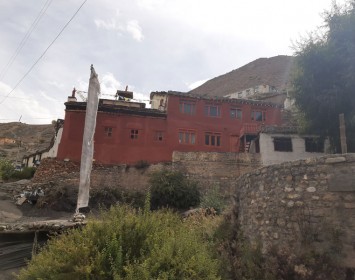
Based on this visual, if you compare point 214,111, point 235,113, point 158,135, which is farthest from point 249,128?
point 158,135

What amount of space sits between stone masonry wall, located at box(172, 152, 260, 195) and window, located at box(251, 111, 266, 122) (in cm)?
608

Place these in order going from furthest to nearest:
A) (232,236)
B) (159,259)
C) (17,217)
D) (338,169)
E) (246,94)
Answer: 1. (246,94)
2. (17,217)
3. (232,236)
4. (338,169)
5. (159,259)

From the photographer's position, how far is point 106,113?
29.2m

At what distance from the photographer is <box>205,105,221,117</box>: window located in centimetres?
3141

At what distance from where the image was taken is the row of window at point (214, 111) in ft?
102

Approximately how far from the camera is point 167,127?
29.9 m

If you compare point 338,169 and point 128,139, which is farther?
point 128,139

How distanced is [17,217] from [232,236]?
17.1 metres

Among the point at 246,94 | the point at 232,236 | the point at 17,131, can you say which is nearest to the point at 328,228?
the point at 232,236

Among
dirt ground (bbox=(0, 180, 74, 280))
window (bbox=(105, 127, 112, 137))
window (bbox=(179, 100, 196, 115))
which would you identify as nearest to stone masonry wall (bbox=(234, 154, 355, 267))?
dirt ground (bbox=(0, 180, 74, 280))

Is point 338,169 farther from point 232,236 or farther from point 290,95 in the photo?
point 290,95

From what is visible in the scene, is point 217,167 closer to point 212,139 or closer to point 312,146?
point 212,139

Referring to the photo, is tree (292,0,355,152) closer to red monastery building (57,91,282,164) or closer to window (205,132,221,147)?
red monastery building (57,91,282,164)

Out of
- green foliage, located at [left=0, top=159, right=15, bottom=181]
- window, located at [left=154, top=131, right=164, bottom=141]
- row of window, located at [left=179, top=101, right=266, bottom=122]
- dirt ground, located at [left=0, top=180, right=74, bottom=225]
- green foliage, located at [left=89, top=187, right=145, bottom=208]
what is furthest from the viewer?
green foliage, located at [left=0, top=159, right=15, bottom=181]
